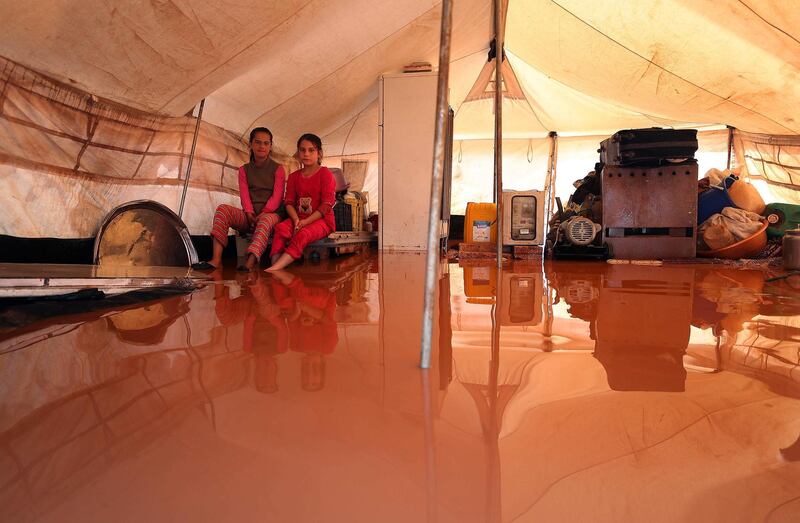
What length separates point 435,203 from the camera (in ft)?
2.19

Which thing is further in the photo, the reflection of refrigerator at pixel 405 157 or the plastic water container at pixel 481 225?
the reflection of refrigerator at pixel 405 157

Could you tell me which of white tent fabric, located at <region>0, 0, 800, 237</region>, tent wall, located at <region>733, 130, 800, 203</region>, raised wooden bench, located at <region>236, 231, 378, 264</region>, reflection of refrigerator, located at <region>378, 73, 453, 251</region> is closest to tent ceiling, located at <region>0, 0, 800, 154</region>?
white tent fabric, located at <region>0, 0, 800, 237</region>

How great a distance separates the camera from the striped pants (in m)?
2.73

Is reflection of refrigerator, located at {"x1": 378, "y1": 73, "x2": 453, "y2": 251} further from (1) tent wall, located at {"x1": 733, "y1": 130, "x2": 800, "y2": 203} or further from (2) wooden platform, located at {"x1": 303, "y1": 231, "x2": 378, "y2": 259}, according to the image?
(1) tent wall, located at {"x1": 733, "y1": 130, "x2": 800, "y2": 203}

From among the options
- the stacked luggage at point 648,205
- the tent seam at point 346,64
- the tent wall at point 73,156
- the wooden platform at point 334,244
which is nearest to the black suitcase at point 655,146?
the stacked luggage at point 648,205

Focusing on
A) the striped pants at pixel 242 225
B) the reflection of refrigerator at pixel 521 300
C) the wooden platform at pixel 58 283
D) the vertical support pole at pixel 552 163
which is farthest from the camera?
the vertical support pole at pixel 552 163

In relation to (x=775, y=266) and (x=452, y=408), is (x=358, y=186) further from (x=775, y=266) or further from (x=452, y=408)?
(x=452, y=408)

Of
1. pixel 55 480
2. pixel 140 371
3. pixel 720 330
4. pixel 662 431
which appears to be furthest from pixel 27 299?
pixel 720 330

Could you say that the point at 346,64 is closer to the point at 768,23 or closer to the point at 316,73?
the point at 316,73

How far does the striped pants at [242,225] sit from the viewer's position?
8.97 ft

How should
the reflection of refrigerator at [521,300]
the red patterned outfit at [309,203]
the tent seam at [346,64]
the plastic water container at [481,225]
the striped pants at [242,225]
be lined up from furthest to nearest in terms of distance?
1. the tent seam at [346,64]
2. the plastic water container at [481,225]
3. the red patterned outfit at [309,203]
4. the striped pants at [242,225]
5. the reflection of refrigerator at [521,300]

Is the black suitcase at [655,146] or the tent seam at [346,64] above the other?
the tent seam at [346,64]

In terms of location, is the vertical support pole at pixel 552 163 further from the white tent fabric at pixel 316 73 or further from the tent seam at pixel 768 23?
the tent seam at pixel 768 23

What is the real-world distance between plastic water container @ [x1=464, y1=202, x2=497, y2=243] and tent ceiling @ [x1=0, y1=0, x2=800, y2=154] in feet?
5.47
